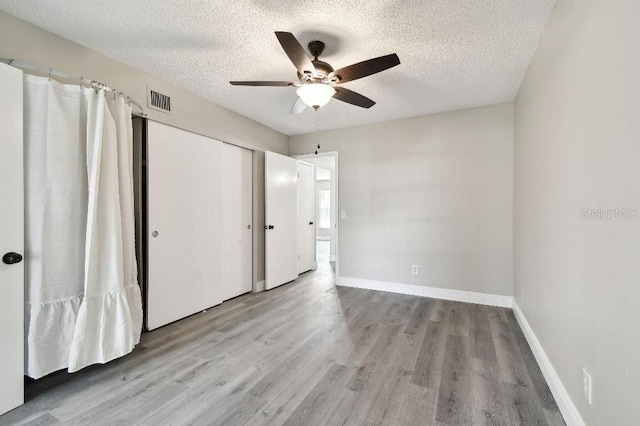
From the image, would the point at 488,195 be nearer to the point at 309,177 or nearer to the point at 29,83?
the point at 309,177

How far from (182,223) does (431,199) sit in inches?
124

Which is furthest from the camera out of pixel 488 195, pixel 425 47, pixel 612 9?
pixel 488 195

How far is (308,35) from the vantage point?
81.4 inches

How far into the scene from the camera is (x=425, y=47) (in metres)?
2.21

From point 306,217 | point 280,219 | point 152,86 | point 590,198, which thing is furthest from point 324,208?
point 590,198

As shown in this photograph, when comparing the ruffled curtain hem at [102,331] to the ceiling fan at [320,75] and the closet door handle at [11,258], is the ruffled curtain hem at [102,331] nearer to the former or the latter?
the closet door handle at [11,258]

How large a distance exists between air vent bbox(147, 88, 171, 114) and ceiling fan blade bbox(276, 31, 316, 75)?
162cm

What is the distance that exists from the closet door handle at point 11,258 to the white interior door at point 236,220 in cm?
203

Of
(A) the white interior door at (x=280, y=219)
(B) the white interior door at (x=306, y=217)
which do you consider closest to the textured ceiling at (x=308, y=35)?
(A) the white interior door at (x=280, y=219)

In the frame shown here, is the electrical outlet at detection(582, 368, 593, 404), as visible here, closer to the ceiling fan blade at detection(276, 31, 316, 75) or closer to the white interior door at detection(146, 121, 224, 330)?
the ceiling fan blade at detection(276, 31, 316, 75)

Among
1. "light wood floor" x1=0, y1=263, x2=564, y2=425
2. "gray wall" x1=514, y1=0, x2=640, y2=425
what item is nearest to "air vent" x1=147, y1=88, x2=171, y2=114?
"light wood floor" x1=0, y1=263, x2=564, y2=425

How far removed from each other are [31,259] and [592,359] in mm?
3174

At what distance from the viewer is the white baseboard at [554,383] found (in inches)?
58.2

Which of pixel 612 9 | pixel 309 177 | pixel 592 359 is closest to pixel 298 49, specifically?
pixel 612 9
